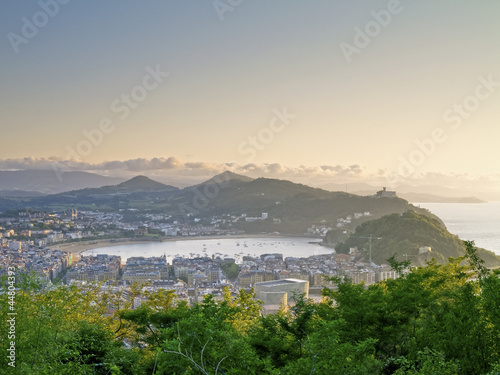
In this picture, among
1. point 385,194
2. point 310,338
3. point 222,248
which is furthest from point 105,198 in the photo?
point 310,338

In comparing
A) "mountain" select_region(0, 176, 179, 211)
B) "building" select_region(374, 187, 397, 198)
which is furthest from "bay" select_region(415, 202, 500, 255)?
"mountain" select_region(0, 176, 179, 211)

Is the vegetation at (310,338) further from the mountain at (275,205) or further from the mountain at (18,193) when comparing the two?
the mountain at (18,193)

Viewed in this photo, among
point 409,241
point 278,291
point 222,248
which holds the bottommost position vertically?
point 222,248

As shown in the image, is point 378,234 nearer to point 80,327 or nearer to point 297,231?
point 297,231

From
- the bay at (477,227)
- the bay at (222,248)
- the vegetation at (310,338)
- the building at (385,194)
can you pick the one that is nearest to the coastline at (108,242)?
the bay at (222,248)

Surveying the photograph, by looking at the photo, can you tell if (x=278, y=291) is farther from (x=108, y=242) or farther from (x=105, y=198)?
(x=105, y=198)

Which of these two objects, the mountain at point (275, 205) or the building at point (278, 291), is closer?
the building at point (278, 291)

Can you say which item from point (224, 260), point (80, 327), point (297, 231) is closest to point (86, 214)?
point (297, 231)
